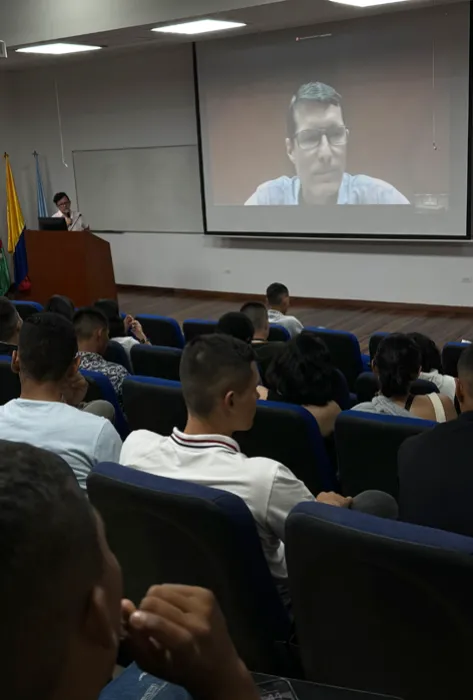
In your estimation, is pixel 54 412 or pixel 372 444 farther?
pixel 372 444

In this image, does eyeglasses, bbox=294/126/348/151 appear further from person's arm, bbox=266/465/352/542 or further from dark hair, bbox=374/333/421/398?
person's arm, bbox=266/465/352/542

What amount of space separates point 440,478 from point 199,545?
2.18 feet

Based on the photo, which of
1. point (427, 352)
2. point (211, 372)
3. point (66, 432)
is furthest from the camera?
point (427, 352)

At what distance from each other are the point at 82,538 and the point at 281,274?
344 inches

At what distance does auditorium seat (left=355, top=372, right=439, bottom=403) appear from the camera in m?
3.38

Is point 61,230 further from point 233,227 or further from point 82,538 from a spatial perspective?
point 82,538

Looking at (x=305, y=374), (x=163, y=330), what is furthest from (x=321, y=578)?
(x=163, y=330)

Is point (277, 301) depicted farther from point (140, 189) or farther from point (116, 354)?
point (140, 189)

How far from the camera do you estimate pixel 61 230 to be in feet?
28.9

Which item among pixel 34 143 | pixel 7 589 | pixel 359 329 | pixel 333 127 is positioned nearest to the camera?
pixel 7 589

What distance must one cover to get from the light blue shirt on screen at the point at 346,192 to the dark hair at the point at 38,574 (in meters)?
7.84

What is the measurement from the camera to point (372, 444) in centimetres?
265

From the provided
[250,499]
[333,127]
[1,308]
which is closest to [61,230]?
[333,127]

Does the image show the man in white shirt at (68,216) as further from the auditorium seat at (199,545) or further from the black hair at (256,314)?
the auditorium seat at (199,545)
